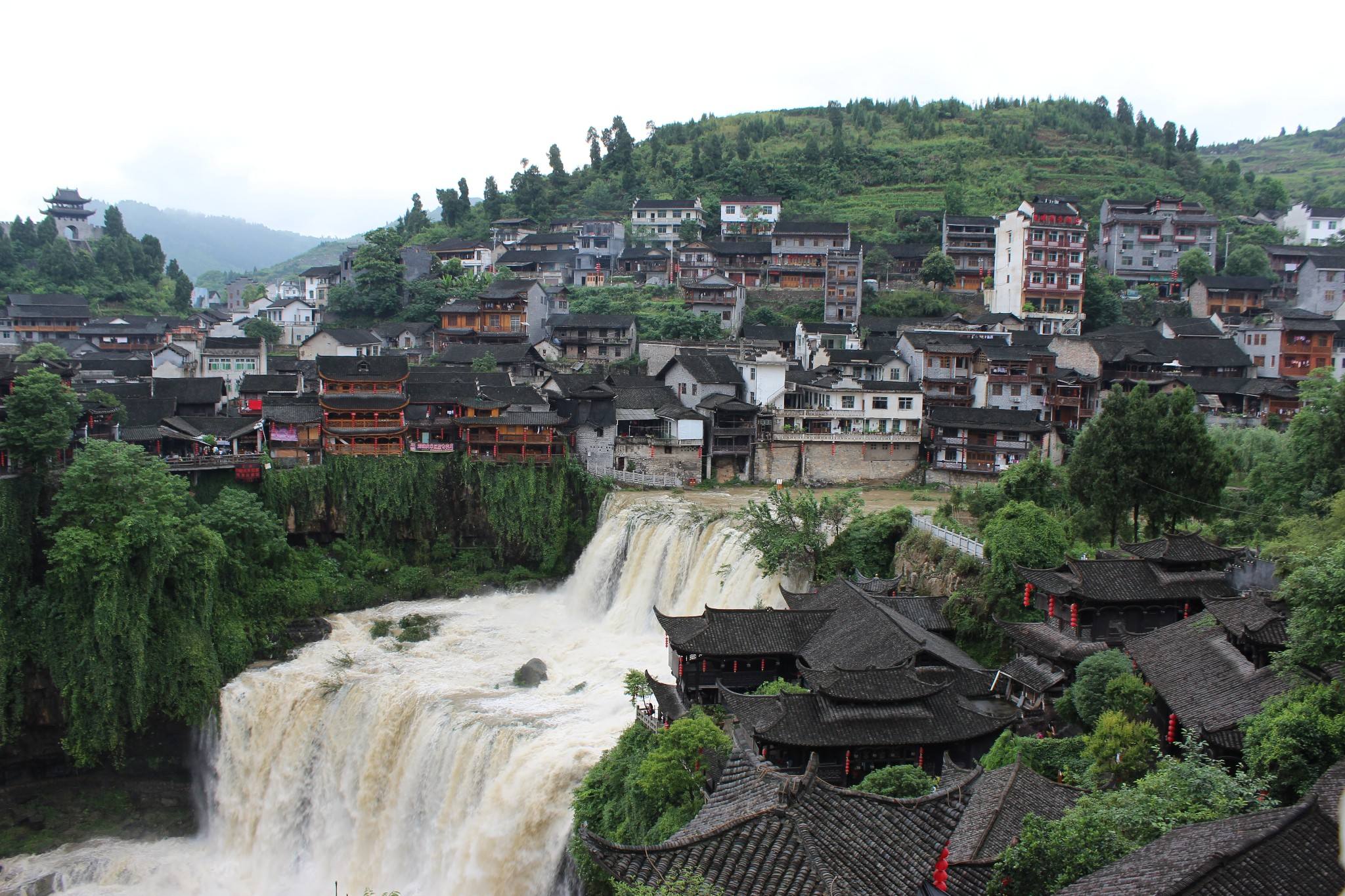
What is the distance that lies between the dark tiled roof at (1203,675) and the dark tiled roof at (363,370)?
119 ft

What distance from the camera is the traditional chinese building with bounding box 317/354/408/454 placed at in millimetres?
47562

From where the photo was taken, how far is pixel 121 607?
111 feet

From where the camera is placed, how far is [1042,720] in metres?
22.9

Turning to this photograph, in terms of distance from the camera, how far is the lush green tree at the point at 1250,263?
237 feet

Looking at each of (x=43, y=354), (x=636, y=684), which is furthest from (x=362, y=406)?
(x=636, y=684)

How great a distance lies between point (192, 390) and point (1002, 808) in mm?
46250

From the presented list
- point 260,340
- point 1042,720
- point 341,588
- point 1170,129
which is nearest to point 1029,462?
point 1042,720

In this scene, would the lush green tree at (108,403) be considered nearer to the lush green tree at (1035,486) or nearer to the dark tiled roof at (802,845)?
the lush green tree at (1035,486)

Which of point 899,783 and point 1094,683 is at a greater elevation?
point 1094,683

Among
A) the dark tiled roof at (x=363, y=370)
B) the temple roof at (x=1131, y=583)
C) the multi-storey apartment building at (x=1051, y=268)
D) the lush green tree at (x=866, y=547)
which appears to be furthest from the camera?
the multi-storey apartment building at (x=1051, y=268)

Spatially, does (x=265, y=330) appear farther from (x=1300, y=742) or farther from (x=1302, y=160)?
(x=1302, y=160)

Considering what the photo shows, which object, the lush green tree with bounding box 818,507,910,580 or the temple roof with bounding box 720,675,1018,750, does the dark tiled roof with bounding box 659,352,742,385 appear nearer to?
the lush green tree with bounding box 818,507,910,580

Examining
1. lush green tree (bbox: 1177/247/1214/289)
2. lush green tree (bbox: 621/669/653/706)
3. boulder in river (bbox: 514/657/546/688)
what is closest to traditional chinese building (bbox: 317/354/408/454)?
boulder in river (bbox: 514/657/546/688)

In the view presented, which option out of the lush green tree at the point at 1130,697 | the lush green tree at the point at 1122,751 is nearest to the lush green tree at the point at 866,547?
the lush green tree at the point at 1130,697
